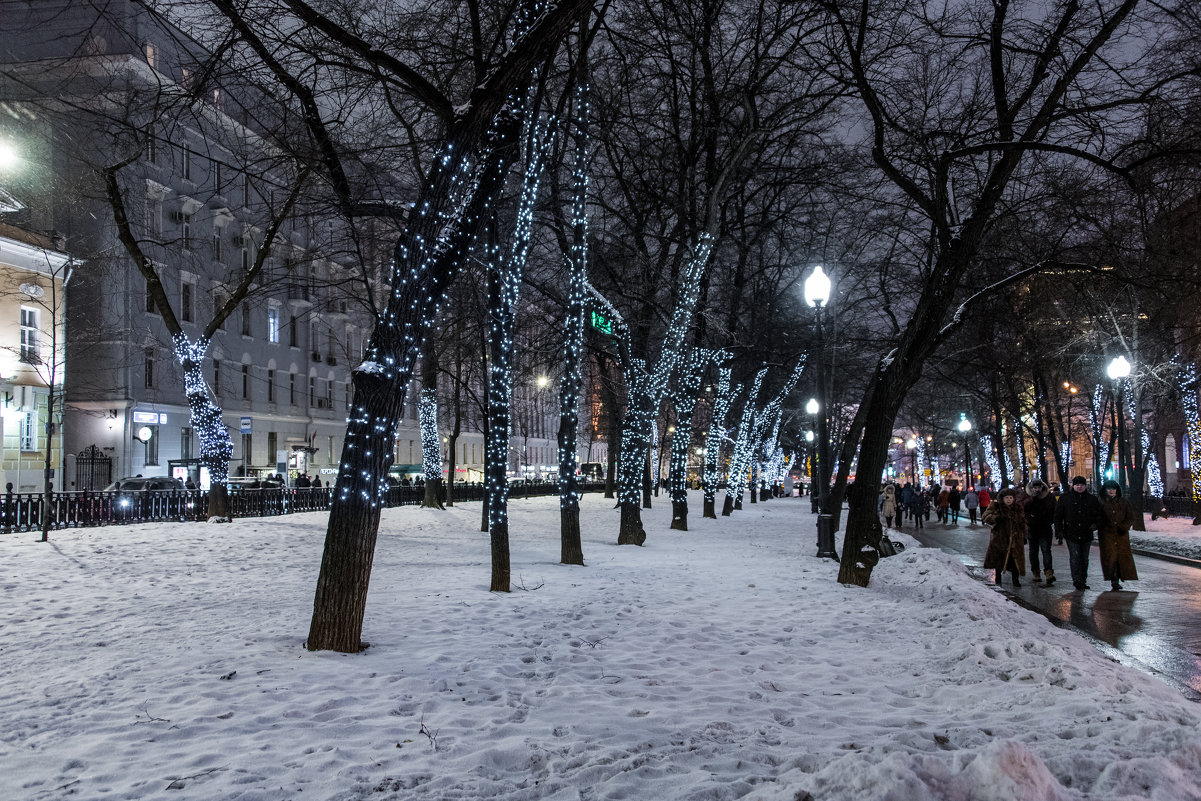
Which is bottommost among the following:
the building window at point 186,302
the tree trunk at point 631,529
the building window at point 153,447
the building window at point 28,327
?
the tree trunk at point 631,529

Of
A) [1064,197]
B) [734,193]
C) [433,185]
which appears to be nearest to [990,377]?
[734,193]

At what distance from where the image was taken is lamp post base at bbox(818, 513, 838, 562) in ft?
58.2

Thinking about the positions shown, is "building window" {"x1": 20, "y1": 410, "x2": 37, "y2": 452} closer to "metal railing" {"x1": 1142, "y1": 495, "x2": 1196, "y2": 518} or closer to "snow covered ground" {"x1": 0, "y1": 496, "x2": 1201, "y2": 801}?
"snow covered ground" {"x1": 0, "y1": 496, "x2": 1201, "y2": 801}

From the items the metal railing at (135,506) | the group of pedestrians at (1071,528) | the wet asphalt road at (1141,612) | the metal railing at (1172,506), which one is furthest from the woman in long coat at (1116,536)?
the metal railing at (1172,506)

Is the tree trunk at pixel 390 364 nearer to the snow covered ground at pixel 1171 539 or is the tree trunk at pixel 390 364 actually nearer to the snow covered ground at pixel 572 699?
the snow covered ground at pixel 572 699

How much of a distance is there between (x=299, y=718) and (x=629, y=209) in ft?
64.0

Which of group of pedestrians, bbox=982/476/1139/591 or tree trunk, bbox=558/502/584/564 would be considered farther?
tree trunk, bbox=558/502/584/564

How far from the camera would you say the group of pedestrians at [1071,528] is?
542 inches

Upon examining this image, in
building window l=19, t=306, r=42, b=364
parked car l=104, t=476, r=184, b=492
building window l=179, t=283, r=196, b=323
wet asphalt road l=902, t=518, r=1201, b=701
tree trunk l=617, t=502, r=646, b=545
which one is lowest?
wet asphalt road l=902, t=518, r=1201, b=701

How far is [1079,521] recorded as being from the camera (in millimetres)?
13875

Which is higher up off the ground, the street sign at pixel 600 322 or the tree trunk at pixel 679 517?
the street sign at pixel 600 322

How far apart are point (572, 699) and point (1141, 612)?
919 centimetres

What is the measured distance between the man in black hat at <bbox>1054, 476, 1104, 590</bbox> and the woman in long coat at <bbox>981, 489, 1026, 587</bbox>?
105 centimetres

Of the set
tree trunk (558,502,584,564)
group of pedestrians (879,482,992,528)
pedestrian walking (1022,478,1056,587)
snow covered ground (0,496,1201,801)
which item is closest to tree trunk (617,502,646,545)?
tree trunk (558,502,584,564)
